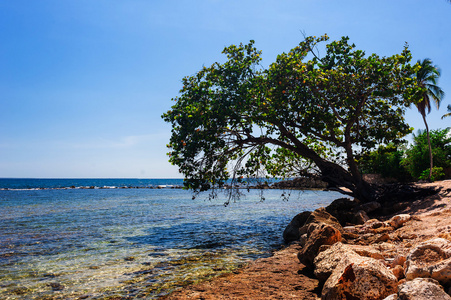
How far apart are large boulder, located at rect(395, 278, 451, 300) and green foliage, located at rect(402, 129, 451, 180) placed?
42.1 metres

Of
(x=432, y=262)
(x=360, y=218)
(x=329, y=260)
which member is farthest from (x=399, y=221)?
(x=432, y=262)

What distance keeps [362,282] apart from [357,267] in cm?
26

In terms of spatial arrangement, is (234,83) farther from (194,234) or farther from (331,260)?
(331,260)

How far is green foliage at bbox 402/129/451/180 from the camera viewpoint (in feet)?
134

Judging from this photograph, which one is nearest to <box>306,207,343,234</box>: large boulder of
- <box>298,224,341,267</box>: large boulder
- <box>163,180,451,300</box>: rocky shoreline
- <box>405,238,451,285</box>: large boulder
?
<box>163,180,451,300</box>: rocky shoreline

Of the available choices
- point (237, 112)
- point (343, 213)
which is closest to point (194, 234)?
point (237, 112)

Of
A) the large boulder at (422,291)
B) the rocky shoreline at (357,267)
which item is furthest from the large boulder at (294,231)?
the large boulder at (422,291)

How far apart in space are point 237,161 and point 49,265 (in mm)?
10750

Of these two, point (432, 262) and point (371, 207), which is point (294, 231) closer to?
point (371, 207)

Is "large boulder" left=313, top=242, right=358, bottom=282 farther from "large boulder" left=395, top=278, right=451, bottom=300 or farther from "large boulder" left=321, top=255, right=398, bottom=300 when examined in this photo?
"large boulder" left=395, top=278, right=451, bottom=300

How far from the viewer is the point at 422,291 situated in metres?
3.84

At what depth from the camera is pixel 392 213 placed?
14414mm

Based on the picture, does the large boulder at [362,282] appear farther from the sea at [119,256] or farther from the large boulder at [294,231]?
the large boulder at [294,231]

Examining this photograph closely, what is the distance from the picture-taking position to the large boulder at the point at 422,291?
3795mm
